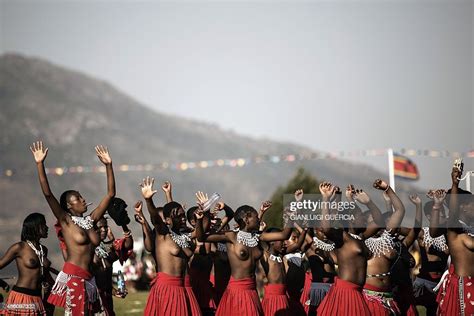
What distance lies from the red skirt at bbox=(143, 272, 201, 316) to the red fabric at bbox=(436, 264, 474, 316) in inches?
122

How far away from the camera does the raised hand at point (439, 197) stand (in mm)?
10070

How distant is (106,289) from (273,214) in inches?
727

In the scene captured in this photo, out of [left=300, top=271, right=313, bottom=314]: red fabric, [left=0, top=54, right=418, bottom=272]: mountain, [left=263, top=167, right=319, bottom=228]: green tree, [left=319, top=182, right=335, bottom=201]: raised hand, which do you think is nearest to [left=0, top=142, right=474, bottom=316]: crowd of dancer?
[left=319, top=182, right=335, bottom=201]: raised hand

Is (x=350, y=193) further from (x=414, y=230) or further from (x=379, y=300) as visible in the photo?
(x=414, y=230)

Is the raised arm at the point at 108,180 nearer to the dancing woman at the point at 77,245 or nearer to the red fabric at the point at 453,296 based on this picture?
the dancing woman at the point at 77,245

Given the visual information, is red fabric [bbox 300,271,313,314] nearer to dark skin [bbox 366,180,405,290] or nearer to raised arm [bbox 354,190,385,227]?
dark skin [bbox 366,180,405,290]

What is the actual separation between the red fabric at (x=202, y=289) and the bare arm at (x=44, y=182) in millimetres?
3324

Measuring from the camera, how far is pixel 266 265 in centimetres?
1128

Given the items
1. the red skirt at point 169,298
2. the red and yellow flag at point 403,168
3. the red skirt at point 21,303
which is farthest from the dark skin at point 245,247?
the red and yellow flag at point 403,168

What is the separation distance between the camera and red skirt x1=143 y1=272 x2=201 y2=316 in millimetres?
10047

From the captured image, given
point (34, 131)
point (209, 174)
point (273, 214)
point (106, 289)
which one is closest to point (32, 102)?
point (34, 131)

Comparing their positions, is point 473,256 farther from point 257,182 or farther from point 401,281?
point 257,182

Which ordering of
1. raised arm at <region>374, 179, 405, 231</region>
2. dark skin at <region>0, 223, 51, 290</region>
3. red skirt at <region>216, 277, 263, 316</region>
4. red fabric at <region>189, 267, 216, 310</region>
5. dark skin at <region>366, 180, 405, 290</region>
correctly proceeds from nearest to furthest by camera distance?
dark skin at <region>0, 223, 51, 290</region>
raised arm at <region>374, 179, 405, 231</region>
dark skin at <region>366, 180, 405, 290</region>
red skirt at <region>216, 277, 263, 316</region>
red fabric at <region>189, 267, 216, 310</region>

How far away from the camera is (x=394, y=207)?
988 centimetres
